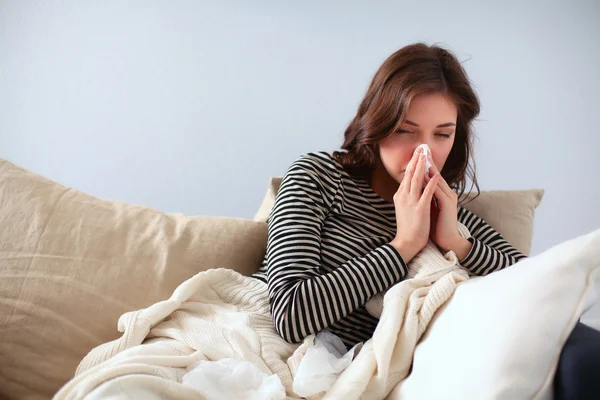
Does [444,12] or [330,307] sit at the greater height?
[444,12]

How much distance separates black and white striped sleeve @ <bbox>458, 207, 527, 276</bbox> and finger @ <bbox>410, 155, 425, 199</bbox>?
0.58 ft

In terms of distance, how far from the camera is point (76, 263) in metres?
1.18

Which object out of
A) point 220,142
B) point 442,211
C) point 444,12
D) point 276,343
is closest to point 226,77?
point 220,142

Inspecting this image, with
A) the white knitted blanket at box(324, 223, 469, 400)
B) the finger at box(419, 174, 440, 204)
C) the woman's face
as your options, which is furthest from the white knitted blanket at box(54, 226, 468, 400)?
the woman's face

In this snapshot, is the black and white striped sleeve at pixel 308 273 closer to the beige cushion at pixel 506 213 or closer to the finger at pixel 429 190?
the finger at pixel 429 190

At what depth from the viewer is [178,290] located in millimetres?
1112

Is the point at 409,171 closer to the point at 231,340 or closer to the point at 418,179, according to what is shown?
the point at 418,179

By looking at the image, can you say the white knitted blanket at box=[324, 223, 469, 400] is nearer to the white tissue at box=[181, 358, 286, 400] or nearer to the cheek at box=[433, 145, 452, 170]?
the white tissue at box=[181, 358, 286, 400]

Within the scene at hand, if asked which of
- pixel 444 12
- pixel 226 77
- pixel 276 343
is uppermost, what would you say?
pixel 444 12

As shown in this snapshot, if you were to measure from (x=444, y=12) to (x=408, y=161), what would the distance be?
2.99 feet

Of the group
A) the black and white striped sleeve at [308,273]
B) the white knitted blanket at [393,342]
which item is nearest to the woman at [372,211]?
the black and white striped sleeve at [308,273]

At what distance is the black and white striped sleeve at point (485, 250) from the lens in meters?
1.24

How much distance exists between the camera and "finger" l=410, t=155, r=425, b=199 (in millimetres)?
1203

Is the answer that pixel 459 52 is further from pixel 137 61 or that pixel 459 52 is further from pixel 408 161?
pixel 137 61
